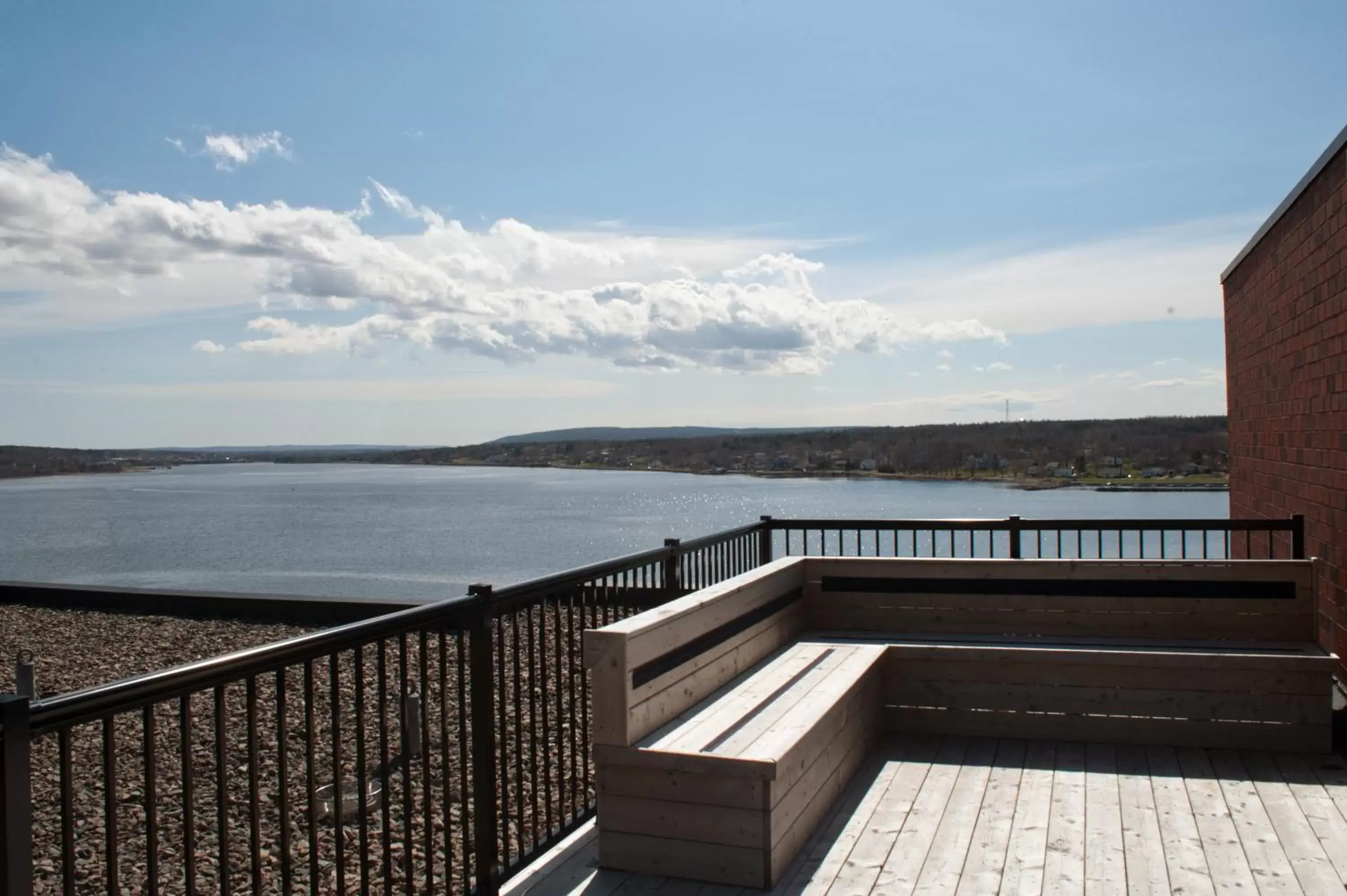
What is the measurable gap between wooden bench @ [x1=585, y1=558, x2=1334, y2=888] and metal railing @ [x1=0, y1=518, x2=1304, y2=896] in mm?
Answer: 323

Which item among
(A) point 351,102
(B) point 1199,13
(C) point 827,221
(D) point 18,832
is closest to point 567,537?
(C) point 827,221

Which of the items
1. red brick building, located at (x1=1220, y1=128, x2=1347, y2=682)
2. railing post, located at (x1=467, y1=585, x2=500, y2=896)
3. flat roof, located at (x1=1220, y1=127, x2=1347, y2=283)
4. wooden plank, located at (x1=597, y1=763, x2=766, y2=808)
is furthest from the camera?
red brick building, located at (x1=1220, y1=128, x2=1347, y2=682)

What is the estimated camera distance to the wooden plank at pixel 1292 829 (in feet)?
9.76

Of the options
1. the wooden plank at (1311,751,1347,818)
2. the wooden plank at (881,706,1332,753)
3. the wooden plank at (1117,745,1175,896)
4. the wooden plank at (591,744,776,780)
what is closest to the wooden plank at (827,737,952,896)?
the wooden plank at (881,706,1332,753)

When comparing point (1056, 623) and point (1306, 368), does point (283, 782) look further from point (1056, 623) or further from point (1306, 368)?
point (1306, 368)

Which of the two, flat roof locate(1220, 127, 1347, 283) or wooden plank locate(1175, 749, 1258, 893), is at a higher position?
flat roof locate(1220, 127, 1347, 283)

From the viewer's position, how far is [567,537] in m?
33.7

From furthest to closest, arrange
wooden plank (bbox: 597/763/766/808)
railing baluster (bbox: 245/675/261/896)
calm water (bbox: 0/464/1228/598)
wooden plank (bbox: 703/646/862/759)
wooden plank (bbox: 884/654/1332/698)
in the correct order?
calm water (bbox: 0/464/1228/598) < wooden plank (bbox: 884/654/1332/698) < wooden plank (bbox: 703/646/862/759) < wooden plank (bbox: 597/763/766/808) < railing baluster (bbox: 245/675/261/896)

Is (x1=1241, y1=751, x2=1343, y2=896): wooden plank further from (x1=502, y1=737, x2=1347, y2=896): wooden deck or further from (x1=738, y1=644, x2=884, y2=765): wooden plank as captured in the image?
(x1=738, y1=644, x2=884, y2=765): wooden plank

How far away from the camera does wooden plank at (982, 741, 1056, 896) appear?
300 cm

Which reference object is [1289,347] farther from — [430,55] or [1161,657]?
[430,55]

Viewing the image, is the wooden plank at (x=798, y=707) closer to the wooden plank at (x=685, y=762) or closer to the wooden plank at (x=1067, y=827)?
the wooden plank at (x=685, y=762)

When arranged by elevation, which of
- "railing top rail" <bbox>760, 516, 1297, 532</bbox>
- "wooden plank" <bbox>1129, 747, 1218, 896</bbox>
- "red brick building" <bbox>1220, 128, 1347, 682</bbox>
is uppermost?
"red brick building" <bbox>1220, 128, 1347, 682</bbox>

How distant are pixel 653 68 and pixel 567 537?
25246 millimetres
